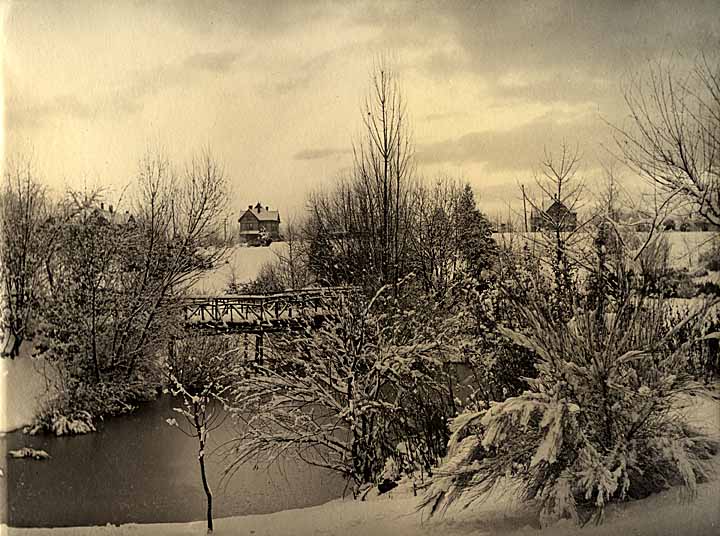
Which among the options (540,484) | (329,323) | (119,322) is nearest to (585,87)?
(329,323)

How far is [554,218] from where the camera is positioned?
12.5 feet

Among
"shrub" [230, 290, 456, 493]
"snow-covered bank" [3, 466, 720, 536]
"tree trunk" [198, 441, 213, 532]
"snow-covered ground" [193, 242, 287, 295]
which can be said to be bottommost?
"snow-covered bank" [3, 466, 720, 536]

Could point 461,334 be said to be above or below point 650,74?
below

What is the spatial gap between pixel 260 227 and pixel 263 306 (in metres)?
0.44

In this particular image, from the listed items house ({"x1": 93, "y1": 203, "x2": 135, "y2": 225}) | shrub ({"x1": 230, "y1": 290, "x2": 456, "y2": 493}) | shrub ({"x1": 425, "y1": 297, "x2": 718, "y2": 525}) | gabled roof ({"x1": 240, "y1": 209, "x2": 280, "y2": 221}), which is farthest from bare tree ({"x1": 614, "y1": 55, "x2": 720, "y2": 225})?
house ({"x1": 93, "y1": 203, "x2": 135, "y2": 225})

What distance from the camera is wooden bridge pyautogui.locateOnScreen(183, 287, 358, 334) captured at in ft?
12.0

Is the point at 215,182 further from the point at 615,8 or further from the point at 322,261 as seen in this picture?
the point at 615,8

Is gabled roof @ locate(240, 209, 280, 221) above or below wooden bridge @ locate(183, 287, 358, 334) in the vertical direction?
above

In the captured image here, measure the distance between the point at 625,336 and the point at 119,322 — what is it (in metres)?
2.73

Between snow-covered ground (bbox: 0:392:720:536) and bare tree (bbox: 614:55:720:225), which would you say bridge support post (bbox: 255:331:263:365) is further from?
bare tree (bbox: 614:55:720:225)

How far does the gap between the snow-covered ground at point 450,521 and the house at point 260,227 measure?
1.48 meters

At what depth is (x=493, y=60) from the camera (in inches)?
147

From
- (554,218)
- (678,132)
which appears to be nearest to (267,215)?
(554,218)

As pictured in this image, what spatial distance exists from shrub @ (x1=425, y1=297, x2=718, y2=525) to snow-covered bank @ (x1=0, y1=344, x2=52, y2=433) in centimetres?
218
